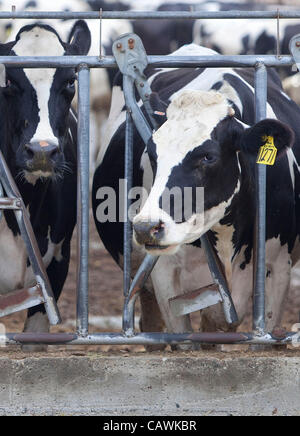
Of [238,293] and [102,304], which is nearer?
[238,293]

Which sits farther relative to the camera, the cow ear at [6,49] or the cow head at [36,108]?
the cow ear at [6,49]

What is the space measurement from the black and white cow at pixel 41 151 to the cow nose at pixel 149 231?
103 cm

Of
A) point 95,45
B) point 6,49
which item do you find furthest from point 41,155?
point 95,45

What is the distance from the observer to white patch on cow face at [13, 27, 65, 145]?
5.54 meters

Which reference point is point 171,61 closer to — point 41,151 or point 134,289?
point 41,151

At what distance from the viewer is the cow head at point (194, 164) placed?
4.64 m

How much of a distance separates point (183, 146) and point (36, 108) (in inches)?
45.7

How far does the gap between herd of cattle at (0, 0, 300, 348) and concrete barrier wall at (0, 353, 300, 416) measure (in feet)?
1.94

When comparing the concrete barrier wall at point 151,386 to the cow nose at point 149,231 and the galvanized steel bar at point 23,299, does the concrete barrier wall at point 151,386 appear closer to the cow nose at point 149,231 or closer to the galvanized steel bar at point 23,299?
the galvanized steel bar at point 23,299

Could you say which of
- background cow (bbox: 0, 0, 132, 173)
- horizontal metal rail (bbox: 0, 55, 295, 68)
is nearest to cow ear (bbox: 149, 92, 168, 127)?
horizontal metal rail (bbox: 0, 55, 295, 68)

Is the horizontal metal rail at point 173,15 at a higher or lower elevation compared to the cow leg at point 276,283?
higher

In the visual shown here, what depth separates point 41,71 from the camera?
576 centimetres

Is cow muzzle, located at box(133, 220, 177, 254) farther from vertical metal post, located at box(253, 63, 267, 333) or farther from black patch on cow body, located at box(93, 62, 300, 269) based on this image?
vertical metal post, located at box(253, 63, 267, 333)

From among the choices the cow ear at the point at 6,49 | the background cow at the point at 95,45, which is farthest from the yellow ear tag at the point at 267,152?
the background cow at the point at 95,45
